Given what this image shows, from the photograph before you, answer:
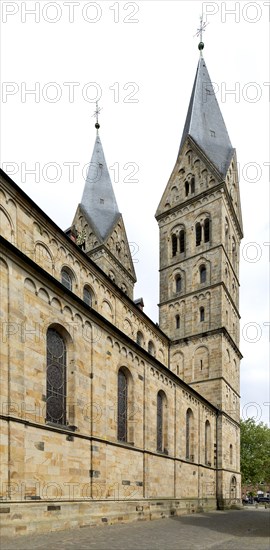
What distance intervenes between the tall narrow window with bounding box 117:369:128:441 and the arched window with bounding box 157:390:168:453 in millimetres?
4265

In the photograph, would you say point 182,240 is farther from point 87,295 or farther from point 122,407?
point 122,407

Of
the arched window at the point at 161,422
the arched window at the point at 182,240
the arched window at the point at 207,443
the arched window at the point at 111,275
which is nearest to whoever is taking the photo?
the arched window at the point at 161,422

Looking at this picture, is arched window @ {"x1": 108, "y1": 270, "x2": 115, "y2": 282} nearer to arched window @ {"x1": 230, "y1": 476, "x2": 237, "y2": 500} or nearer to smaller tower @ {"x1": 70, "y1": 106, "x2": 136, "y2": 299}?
smaller tower @ {"x1": 70, "y1": 106, "x2": 136, "y2": 299}

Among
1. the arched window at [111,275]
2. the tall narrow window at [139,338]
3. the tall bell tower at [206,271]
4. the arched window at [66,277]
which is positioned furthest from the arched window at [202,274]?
the arched window at [66,277]

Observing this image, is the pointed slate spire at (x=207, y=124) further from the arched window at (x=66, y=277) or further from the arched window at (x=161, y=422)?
the arched window at (x=161, y=422)

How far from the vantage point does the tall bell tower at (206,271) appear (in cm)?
3428

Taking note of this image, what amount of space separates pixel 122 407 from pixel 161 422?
5342 mm

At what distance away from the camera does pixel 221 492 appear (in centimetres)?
3203

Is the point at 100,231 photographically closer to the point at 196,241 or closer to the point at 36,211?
the point at 196,241

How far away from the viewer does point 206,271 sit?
36.2 m

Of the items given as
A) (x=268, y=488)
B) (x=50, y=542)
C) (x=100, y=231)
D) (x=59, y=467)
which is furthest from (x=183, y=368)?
(x=268, y=488)

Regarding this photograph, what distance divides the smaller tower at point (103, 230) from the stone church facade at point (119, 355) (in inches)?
5.2

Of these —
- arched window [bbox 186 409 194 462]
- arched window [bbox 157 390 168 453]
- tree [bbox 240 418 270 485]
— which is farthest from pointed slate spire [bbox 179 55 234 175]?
tree [bbox 240 418 270 485]

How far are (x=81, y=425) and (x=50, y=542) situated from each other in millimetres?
4221
